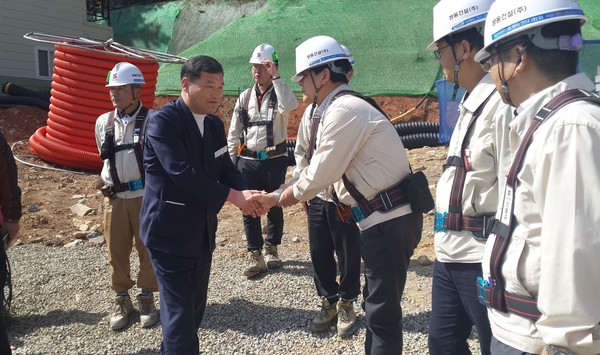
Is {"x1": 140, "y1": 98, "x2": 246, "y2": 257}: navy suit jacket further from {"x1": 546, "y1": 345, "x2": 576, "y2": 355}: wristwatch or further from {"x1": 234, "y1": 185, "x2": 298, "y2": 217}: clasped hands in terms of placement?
{"x1": 546, "y1": 345, "x2": 576, "y2": 355}: wristwatch

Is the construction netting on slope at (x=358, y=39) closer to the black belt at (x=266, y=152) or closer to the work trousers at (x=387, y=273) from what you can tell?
the black belt at (x=266, y=152)

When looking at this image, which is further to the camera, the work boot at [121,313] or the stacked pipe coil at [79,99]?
the stacked pipe coil at [79,99]

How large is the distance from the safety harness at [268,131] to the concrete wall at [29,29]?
53.7ft

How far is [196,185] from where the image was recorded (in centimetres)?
336

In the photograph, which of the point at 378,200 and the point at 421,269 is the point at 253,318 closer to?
the point at 421,269

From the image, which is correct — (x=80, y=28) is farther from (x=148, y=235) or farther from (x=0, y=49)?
(x=148, y=235)

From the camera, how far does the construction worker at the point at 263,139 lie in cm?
591

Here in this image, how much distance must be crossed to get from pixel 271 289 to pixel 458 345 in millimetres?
2838

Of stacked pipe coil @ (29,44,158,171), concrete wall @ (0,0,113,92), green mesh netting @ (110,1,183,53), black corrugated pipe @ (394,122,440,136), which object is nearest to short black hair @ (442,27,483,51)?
stacked pipe coil @ (29,44,158,171)

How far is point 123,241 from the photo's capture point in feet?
16.2

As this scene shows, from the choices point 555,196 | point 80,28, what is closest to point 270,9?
point 80,28

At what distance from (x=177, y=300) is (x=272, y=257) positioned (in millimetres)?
2741

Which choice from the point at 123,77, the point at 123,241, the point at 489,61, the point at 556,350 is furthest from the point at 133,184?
the point at 556,350

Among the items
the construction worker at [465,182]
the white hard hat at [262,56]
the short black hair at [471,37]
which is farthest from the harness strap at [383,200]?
the white hard hat at [262,56]
